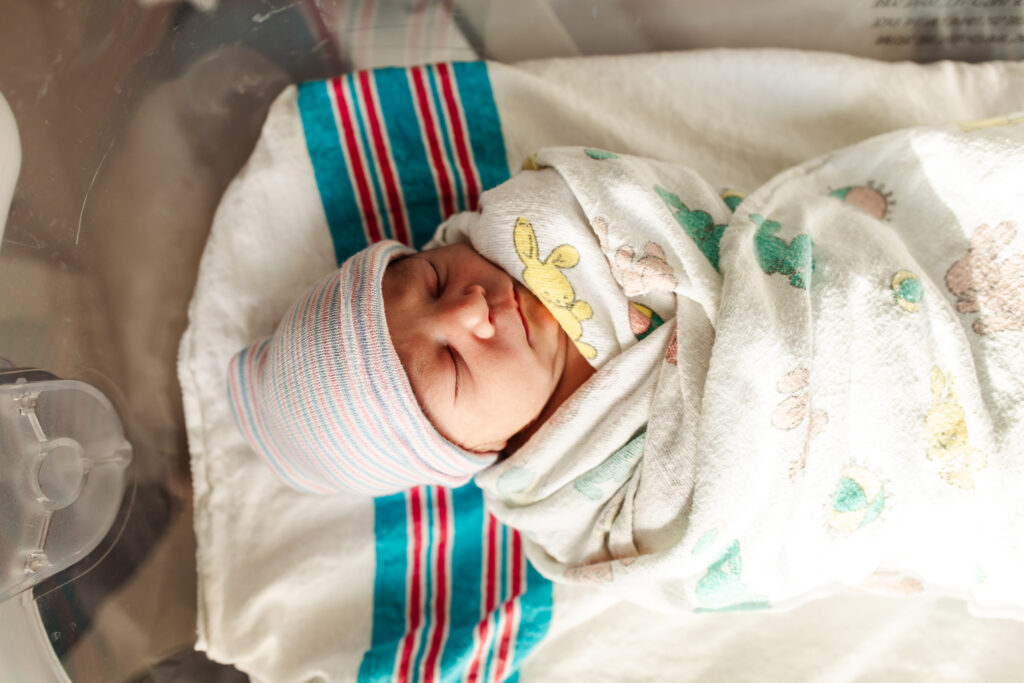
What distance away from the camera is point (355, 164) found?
3.82ft

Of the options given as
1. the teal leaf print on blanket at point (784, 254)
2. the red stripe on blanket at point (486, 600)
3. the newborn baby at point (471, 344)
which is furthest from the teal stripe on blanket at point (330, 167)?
the teal leaf print on blanket at point (784, 254)

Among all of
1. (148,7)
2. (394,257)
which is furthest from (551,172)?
(148,7)

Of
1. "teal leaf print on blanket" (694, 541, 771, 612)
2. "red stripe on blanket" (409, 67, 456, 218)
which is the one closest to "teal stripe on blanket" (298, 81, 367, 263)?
"red stripe on blanket" (409, 67, 456, 218)

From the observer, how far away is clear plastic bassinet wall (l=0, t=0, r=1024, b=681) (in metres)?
0.91

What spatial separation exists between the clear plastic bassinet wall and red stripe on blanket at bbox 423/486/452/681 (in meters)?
0.31

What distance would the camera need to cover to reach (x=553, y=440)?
924 millimetres

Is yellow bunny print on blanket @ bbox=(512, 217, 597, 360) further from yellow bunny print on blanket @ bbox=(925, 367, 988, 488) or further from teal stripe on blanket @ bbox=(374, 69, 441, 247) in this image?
yellow bunny print on blanket @ bbox=(925, 367, 988, 488)

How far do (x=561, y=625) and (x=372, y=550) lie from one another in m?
0.30

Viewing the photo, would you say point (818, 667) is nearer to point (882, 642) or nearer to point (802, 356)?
point (882, 642)

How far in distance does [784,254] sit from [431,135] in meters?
0.57

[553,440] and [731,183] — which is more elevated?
[731,183]

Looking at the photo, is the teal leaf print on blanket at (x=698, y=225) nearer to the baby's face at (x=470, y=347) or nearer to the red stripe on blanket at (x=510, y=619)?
the baby's face at (x=470, y=347)

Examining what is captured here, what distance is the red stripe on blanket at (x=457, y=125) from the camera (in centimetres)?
117

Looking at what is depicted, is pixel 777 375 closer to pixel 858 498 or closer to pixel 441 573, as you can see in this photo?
pixel 858 498
